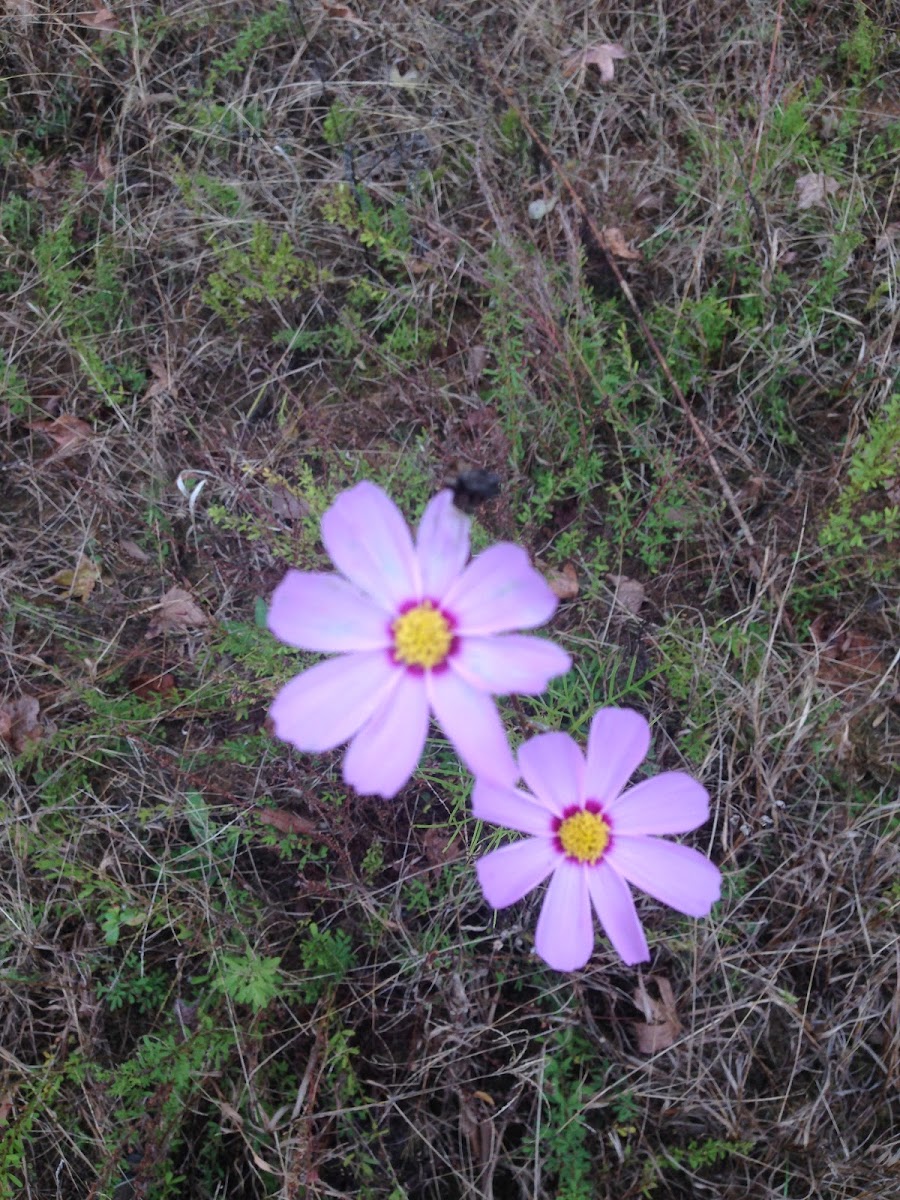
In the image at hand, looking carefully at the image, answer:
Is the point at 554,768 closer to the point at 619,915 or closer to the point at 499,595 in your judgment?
the point at 619,915

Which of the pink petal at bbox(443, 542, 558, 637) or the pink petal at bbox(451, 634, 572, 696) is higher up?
the pink petal at bbox(443, 542, 558, 637)

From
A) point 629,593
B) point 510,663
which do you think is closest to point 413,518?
point 629,593

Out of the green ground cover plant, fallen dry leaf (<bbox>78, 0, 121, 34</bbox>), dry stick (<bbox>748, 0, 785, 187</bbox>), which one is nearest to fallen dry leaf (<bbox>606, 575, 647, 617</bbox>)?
the green ground cover plant

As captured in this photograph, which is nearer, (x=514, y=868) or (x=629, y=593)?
(x=514, y=868)

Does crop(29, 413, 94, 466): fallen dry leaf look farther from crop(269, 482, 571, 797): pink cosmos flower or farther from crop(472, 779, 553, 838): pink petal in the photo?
crop(472, 779, 553, 838): pink petal

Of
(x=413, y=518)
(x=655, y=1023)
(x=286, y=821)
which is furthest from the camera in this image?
(x=413, y=518)

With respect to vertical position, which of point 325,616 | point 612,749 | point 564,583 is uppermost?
point 325,616

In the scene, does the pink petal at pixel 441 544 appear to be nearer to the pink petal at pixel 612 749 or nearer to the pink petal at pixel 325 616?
the pink petal at pixel 325 616
